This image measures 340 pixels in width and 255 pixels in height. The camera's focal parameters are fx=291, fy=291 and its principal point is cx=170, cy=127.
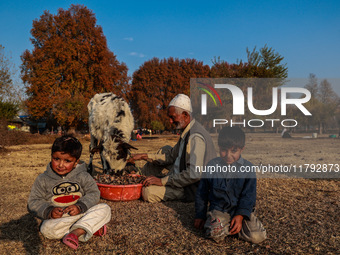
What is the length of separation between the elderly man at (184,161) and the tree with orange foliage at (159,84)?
109 feet

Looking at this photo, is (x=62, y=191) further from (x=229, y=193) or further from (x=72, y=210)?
(x=229, y=193)

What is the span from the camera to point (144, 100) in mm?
39094

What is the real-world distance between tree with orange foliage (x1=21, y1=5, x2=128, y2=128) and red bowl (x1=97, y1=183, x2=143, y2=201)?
2034cm

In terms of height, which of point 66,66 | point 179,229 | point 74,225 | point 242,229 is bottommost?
point 179,229

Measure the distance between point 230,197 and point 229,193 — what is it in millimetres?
43

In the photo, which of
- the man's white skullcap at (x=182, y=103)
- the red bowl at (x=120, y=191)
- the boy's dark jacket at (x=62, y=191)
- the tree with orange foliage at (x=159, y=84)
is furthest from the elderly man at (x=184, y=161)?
the tree with orange foliage at (x=159, y=84)

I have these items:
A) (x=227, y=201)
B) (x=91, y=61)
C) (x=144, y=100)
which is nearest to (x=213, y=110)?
(x=91, y=61)

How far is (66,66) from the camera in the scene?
25.2 meters

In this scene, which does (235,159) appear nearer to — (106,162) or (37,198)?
(37,198)

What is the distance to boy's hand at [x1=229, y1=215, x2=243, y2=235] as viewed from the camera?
9.31ft

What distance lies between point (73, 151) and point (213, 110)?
20477mm

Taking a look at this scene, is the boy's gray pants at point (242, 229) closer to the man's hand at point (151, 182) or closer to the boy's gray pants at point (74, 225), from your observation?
the boy's gray pants at point (74, 225)

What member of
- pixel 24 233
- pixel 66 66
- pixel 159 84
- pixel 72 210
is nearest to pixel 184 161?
pixel 72 210

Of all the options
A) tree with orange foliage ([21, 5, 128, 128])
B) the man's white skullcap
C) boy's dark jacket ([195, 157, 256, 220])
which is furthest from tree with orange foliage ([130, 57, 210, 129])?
boy's dark jacket ([195, 157, 256, 220])
